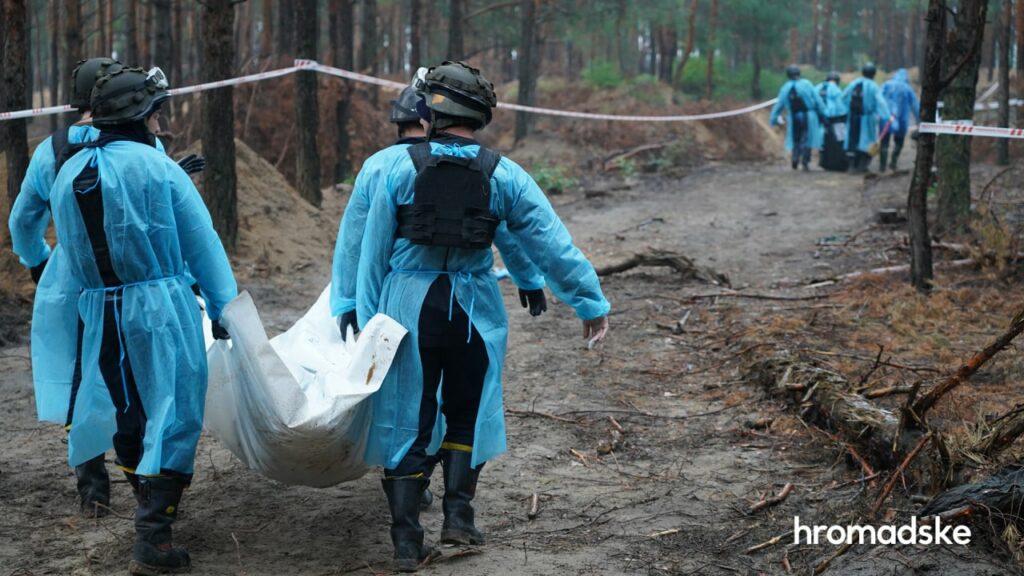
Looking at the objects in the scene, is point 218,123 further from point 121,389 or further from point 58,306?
point 121,389

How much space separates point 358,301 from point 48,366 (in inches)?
55.7

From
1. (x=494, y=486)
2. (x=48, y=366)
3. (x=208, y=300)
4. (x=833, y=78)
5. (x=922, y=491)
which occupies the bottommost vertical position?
(x=494, y=486)

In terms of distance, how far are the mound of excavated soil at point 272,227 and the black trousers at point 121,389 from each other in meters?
6.51

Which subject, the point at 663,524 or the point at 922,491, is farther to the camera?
the point at 663,524

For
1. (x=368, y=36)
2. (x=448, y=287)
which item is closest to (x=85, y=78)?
(x=448, y=287)

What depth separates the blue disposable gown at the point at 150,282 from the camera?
14.0ft

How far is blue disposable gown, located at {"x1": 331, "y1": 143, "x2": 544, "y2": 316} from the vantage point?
180 inches

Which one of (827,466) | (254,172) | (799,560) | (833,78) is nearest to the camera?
(799,560)

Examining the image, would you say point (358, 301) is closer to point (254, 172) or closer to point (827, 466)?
point (827, 466)

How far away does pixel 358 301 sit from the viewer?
15.0 feet

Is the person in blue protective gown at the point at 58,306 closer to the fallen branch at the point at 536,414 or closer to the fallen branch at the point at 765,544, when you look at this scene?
the fallen branch at the point at 536,414

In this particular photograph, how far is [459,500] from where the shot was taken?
4523mm

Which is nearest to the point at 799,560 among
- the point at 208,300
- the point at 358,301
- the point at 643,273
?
the point at 358,301

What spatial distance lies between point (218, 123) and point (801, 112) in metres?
12.1
